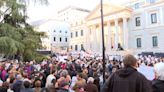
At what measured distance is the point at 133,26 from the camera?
59.4 meters

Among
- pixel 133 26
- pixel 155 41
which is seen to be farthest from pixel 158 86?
pixel 133 26

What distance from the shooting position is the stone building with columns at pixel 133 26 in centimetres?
5353

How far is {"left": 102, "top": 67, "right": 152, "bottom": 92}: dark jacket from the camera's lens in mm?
4053

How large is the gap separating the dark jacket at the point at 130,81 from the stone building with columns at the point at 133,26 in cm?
4931

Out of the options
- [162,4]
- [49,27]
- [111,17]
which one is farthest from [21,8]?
[49,27]

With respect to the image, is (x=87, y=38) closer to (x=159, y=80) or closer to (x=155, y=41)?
(x=155, y=41)

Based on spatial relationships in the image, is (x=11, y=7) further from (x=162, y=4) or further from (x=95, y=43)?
(x=95, y=43)

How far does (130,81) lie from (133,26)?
185 ft

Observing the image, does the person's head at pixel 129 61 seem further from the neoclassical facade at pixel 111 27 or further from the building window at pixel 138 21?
the building window at pixel 138 21

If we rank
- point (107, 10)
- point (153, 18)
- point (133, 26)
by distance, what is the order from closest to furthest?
point (153, 18) < point (133, 26) < point (107, 10)

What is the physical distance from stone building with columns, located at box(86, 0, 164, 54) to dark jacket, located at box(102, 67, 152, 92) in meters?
49.3

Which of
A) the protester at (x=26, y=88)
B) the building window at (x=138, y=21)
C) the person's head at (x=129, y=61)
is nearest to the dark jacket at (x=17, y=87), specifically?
the protester at (x=26, y=88)

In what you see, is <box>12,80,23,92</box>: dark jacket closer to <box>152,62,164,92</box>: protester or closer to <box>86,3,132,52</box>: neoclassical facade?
<box>152,62,164,92</box>: protester

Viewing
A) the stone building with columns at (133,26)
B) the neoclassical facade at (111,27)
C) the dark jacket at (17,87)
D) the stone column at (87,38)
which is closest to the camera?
the dark jacket at (17,87)
